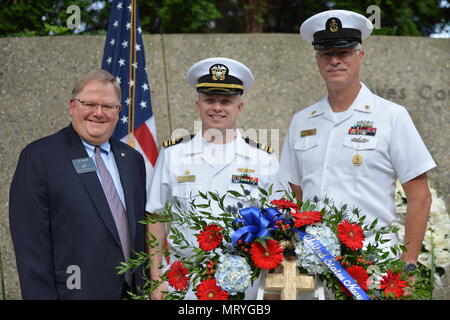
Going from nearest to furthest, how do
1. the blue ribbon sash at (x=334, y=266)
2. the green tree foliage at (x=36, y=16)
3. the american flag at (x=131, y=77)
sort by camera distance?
the blue ribbon sash at (x=334, y=266)
the american flag at (x=131, y=77)
the green tree foliage at (x=36, y=16)

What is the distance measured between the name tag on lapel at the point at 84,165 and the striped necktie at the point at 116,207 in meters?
0.05

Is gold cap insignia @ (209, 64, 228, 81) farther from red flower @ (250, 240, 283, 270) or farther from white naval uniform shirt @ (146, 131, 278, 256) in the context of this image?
red flower @ (250, 240, 283, 270)

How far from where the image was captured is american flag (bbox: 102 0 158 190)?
429 cm

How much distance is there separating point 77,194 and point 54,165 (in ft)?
0.58

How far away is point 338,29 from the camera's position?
2922 mm

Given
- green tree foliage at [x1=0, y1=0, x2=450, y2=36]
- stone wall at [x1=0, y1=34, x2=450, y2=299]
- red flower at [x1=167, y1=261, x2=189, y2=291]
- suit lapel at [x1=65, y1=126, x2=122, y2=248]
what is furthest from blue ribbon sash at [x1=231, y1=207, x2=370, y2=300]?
green tree foliage at [x1=0, y1=0, x2=450, y2=36]

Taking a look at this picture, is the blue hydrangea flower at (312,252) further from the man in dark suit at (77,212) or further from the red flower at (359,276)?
the man in dark suit at (77,212)

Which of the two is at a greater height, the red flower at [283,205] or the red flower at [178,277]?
the red flower at [283,205]

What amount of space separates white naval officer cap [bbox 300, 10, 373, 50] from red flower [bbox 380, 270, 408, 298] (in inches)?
55.0

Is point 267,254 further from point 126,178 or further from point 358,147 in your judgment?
point 358,147

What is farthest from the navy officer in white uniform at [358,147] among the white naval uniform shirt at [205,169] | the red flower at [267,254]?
the red flower at [267,254]

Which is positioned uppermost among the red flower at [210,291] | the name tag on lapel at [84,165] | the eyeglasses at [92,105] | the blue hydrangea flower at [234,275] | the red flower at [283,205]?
the eyeglasses at [92,105]

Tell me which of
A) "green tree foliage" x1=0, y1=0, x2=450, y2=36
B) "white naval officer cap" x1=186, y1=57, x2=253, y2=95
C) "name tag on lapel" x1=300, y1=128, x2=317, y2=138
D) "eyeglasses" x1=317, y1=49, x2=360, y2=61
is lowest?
"name tag on lapel" x1=300, y1=128, x2=317, y2=138

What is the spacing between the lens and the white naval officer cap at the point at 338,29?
2.89 meters
